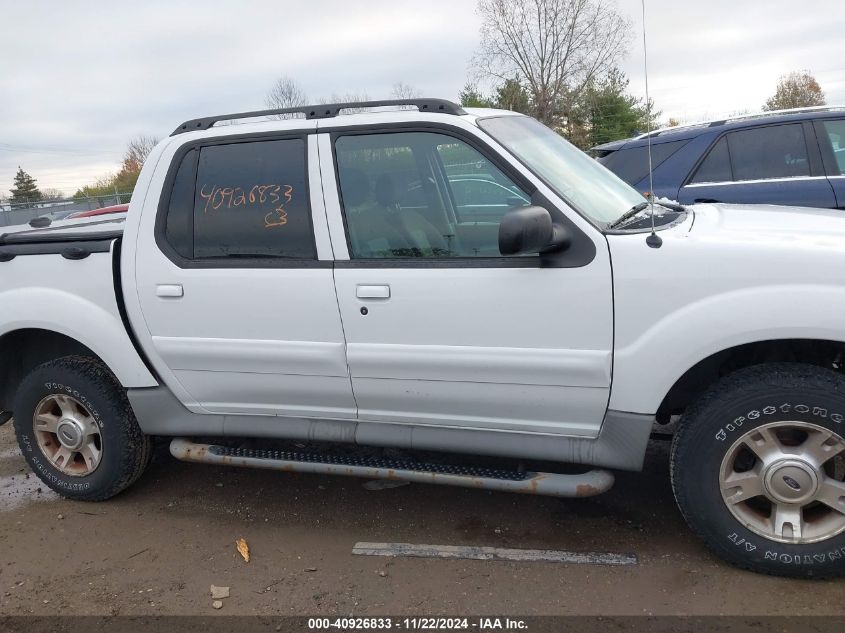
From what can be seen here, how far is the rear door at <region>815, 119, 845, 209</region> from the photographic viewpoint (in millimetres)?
6375

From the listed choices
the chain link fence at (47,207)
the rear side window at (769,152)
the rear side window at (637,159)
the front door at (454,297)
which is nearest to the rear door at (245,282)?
the front door at (454,297)

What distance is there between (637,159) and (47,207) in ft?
88.7

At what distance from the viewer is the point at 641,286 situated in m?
2.79

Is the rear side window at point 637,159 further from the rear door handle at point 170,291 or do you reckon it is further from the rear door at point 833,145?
the rear door handle at point 170,291

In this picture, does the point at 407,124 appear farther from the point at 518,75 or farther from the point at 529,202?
the point at 518,75

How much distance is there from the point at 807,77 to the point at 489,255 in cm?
4739

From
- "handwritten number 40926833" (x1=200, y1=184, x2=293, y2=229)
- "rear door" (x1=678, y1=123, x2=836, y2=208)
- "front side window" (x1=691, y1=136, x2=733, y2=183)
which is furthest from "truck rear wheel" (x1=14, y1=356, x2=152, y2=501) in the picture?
"front side window" (x1=691, y1=136, x2=733, y2=183)

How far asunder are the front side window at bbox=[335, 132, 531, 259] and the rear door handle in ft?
2.95

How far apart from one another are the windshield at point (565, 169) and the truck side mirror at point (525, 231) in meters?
0.31

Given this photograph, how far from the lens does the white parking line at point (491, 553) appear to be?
3.18 meters

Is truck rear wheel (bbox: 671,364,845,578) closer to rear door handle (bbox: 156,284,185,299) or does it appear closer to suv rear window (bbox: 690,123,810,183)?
rear door handle (bbox: 156,284,185,299)

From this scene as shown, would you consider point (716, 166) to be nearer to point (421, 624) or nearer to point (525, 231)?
point (525, 231)

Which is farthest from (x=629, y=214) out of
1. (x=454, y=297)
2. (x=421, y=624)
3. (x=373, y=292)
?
(x=421, y=624)

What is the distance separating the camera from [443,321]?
3057mm
